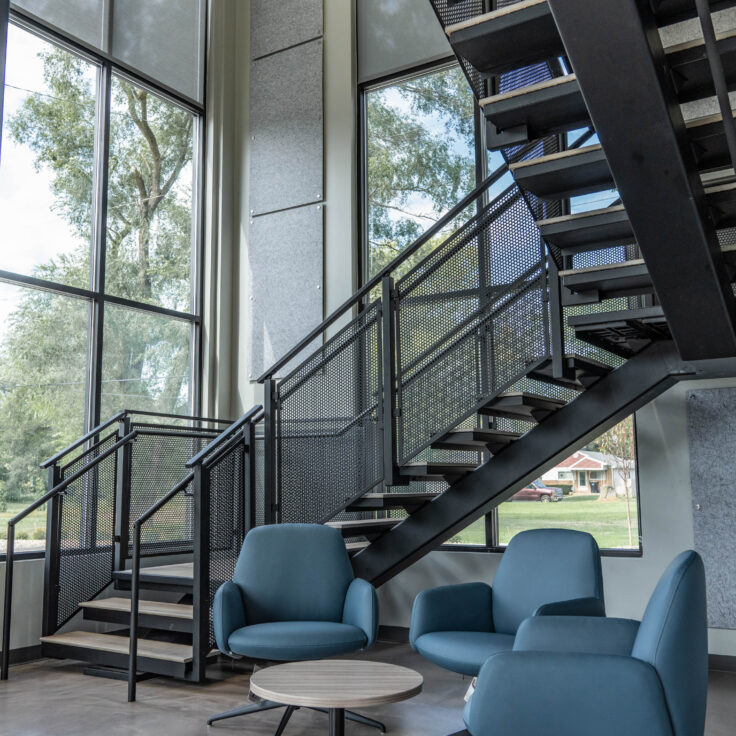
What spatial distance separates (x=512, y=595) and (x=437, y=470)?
75cm

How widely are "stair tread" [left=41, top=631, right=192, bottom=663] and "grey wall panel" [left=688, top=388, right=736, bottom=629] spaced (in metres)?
3.15

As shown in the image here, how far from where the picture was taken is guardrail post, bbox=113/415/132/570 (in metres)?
5.36

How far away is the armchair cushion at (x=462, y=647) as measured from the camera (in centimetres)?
333

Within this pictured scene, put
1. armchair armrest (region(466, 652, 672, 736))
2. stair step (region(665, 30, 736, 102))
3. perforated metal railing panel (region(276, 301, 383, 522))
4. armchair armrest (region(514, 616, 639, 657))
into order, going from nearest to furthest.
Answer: armchair armrest (region(466, 652, 672, 736)), stair step (region(665, 30, 736, 102)), armchair armrest (region(514, 616, 639, 657)), perforated metal railing panel (region(276, 301, 383, 522))

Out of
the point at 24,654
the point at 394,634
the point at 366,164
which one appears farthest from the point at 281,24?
the point at 24,654

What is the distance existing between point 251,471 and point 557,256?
2.25 metres

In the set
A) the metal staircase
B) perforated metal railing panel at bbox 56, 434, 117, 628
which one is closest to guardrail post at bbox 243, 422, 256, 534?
the metal staircase

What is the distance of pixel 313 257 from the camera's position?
6867mm

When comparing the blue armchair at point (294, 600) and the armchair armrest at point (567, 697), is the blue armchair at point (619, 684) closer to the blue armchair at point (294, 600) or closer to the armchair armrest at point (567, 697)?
the armchair armrest at point (567, 697)

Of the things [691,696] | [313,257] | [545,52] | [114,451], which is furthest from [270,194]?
[691,696]

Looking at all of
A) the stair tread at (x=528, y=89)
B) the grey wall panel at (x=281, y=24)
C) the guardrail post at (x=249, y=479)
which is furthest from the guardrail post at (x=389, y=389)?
the grey wall panel at (x=281, y=24)

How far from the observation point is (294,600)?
411 cm

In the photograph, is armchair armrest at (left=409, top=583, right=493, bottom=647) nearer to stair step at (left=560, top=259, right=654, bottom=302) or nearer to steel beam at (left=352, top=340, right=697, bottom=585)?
steel beam at (left=352, top=340, right=697, bottom=585)

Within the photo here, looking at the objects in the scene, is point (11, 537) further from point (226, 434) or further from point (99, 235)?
point (99, 235)
